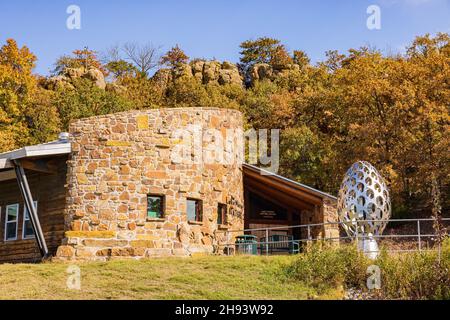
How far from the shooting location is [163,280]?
16.6 m

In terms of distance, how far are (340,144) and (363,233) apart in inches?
669

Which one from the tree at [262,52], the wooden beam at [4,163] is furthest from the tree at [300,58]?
the wooden beam at [4,163]

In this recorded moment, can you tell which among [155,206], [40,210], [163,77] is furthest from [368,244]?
[163,77]

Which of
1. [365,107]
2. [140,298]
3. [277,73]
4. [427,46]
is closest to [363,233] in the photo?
[140,298]

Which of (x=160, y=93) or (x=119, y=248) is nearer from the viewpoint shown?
(x=119, y=248)

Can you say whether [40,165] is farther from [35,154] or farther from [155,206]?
[155,206]

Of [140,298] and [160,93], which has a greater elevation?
[160,93]

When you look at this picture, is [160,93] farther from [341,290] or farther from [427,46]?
[341,290]

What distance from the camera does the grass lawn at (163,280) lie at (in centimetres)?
1517

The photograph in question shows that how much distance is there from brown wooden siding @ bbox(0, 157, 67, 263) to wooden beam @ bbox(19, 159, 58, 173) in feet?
0.80

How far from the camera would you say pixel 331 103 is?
39.3 metres

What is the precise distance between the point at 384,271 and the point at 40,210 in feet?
41.4
